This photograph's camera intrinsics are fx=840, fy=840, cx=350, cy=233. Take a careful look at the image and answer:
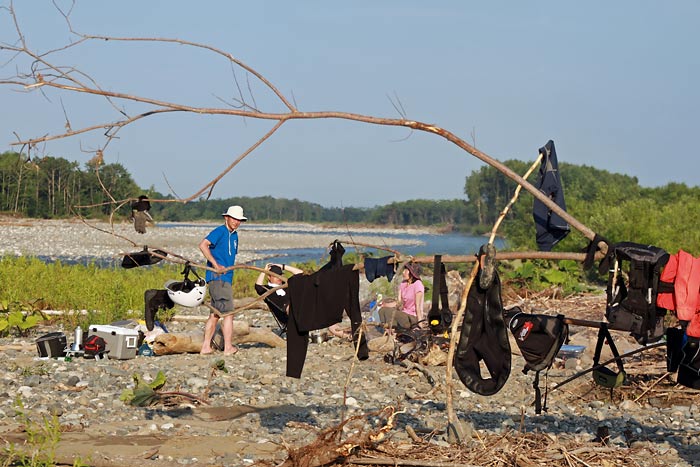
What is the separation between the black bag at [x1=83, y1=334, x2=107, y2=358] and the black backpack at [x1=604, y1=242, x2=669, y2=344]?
726 centimetres

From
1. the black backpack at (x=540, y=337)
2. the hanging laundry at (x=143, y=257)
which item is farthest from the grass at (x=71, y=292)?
the black backpack at (x=540, y=337)

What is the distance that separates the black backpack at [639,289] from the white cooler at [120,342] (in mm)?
7125

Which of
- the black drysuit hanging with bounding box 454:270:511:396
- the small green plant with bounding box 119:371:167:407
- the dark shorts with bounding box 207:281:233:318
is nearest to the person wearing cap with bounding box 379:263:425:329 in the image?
the dark shorts with bounding box 207:281:233:318

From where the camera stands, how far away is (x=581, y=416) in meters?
8.53

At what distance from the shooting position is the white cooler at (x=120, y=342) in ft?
34.7

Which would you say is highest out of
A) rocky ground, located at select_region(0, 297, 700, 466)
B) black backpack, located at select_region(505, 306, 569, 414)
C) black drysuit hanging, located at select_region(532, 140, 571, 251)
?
black drysuit hanging, located at select_region(532, 140, 571, 251)

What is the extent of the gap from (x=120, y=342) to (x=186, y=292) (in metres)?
3.10

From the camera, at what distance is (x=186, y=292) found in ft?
25.9

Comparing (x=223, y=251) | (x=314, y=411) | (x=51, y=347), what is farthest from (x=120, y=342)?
(x=314, y=411)

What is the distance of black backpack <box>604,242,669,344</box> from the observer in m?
4.86

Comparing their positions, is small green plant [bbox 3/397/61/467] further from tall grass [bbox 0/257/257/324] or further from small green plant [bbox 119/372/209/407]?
tall grass [bbox 0/257/257/324]

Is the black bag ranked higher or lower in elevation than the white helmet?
lower

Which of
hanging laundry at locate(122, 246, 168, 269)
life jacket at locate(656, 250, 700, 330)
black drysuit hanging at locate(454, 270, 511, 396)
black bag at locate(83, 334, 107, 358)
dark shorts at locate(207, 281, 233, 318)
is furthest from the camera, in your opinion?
dark shorts at locate(207, 281, 233, 318)

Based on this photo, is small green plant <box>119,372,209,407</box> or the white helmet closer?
the white helmet
